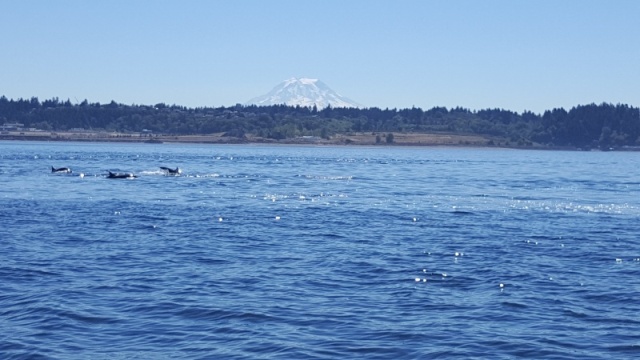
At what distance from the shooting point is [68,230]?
40.8 metres

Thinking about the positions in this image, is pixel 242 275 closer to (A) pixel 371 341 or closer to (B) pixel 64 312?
(B) pixel 64 312

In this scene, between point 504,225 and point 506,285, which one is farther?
point 504,225

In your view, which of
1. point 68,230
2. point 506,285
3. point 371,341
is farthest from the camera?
point 68,230

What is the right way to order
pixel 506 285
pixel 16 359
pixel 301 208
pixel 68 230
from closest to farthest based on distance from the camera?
pixel 16 359 → pixel 506 285 → pixel 68 230 → pixel 301 208

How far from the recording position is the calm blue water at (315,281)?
2116 centimetres

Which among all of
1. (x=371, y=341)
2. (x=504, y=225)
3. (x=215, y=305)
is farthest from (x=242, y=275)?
(x=504, y=225)

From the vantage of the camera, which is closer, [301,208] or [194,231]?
[194,231]

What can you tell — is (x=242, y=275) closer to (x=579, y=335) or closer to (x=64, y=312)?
(x=64, y=312)

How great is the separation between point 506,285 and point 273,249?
1079 cm

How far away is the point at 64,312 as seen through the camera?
77.9ft

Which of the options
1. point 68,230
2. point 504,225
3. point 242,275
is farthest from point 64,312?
point 504,225

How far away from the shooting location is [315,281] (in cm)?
2836

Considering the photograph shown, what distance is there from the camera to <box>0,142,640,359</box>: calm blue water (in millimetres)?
21156

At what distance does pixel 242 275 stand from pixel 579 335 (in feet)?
37.7
